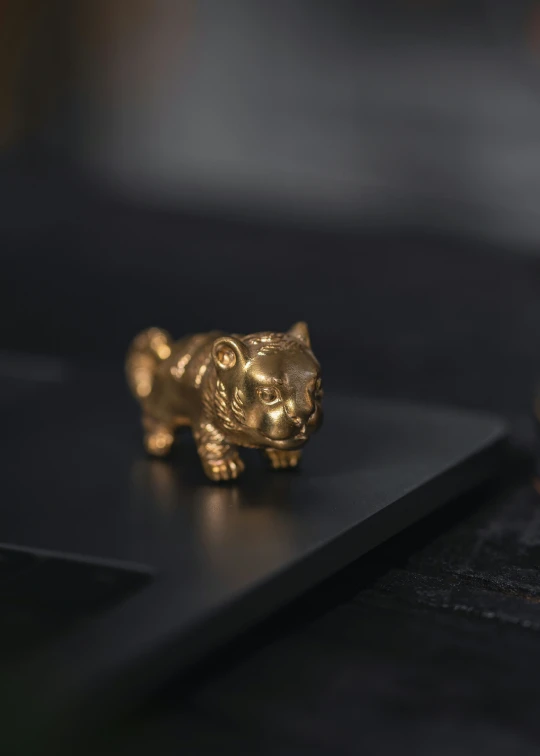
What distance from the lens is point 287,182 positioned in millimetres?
2336

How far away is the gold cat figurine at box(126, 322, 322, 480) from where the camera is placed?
0.88 meters

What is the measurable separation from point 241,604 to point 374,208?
1632 millimetres

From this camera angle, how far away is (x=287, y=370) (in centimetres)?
88

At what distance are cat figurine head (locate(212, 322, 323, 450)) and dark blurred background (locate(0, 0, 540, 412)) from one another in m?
0.61

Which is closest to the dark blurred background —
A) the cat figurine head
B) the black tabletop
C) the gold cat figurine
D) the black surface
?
the black tabletop

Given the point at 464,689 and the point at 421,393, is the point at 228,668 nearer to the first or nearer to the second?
the point at 464,689

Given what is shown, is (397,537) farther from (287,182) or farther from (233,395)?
(287,182)

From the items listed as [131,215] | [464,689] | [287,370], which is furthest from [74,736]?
[131,215]

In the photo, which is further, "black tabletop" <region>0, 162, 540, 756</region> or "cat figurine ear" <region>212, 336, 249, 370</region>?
"cat figurine ear" <region>212, 336, 249, 370</region>

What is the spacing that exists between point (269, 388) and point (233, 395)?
0.04 meters

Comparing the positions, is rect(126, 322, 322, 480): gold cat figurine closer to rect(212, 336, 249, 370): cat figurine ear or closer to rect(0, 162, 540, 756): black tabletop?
rect(212, 336, 249, 370): cat figurine ear

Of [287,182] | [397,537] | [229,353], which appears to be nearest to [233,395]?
[229,353]

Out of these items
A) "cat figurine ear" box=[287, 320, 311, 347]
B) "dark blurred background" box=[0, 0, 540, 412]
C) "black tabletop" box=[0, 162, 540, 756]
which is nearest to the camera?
"black tabletop" box=[0, 162, 540, 756]

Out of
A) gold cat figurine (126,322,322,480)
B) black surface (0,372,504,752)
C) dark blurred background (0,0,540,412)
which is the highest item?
dark blurred background (0,0,540,412)
